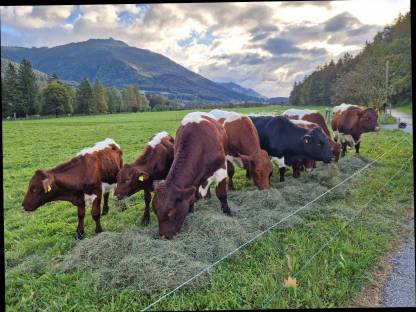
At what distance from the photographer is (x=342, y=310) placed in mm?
3441

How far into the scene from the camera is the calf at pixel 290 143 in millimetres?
8344

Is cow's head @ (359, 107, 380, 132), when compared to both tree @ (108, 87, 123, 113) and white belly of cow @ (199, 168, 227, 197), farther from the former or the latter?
tree @ (108, 87, 123, 113)

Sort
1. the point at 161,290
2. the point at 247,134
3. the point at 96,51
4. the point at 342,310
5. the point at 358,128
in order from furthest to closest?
the point at 96,51
the point at 358,128
the point at 247,134
the point at 161,290
the point at 342,310

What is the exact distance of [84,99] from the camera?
15.6 m

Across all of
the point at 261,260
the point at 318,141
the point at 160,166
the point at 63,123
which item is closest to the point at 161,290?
the point at 261,260

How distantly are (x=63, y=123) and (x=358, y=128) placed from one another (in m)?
13.7

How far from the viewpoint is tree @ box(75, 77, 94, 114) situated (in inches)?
567

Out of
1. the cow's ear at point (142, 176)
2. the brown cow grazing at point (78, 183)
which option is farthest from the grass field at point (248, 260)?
the cow's ear at point (142, 176)

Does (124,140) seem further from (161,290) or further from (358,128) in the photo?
(161,290)

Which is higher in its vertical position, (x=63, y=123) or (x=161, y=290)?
(x=63, y=123)

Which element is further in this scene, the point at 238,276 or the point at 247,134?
the point at 247,134

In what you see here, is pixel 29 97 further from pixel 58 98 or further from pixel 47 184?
pixel 47 184

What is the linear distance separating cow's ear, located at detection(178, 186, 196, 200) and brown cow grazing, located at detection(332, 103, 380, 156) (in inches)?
357

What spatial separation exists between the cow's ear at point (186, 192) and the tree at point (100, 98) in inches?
443
